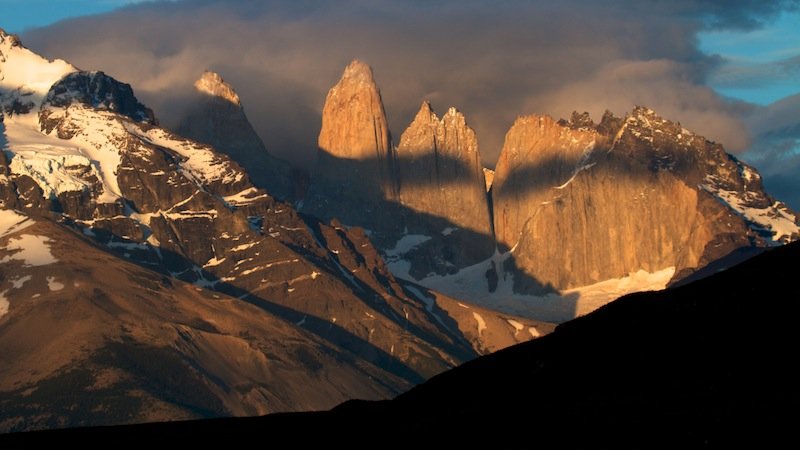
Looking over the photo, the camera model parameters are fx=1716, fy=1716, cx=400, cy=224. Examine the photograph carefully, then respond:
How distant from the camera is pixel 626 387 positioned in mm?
100438

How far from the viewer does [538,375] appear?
11044cm

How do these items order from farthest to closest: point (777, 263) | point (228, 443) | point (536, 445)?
point (777, 263), point (228, 443), point (536, 445)

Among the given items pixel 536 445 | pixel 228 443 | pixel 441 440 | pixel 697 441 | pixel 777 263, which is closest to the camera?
pixel 697 441

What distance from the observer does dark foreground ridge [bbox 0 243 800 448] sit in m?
86.5

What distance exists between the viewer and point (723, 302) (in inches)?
4368

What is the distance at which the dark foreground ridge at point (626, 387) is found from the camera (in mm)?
86500

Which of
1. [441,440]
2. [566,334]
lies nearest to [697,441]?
[441,440]

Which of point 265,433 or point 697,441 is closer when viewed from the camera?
point 697,441

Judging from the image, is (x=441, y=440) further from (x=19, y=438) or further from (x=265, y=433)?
(x=19, y=438)

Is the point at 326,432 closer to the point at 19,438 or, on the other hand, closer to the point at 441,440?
the point at 441,440

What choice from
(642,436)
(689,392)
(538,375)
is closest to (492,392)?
(538,375)

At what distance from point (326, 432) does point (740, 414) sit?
104 feet

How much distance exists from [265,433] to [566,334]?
2293 centimetres

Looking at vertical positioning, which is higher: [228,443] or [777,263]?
[777,263]
